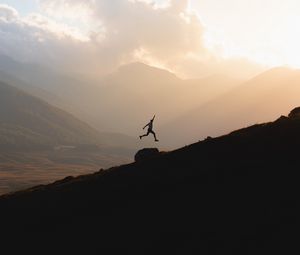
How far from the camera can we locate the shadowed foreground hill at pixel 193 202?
3595 cm

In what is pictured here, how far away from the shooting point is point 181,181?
49.2 metres

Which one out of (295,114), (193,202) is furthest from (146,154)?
(295,114)

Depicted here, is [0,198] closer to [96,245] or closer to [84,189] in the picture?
[84,189]

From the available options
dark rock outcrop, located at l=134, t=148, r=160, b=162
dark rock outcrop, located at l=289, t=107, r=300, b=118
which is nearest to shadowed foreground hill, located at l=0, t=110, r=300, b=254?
dark rock outcrop, located at l=134, t=148, r=160, b=162

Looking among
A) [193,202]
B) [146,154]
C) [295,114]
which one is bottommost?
[193,202]

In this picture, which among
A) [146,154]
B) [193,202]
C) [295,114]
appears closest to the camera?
[193,202]

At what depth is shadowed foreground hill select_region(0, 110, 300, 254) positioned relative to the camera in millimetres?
35947

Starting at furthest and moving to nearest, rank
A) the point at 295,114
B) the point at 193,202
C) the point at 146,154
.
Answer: the point at 146,154, the point at 295,114, the point at 193,202

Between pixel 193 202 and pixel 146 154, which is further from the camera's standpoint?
pixel 146 154

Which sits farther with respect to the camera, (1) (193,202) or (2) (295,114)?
(2) (295,114)

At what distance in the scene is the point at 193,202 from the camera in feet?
142

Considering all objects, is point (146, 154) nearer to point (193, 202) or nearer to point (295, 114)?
point (193, 202)

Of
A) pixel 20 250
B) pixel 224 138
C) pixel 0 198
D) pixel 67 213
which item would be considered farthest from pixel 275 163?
pixel 0 198

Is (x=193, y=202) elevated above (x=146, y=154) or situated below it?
below
